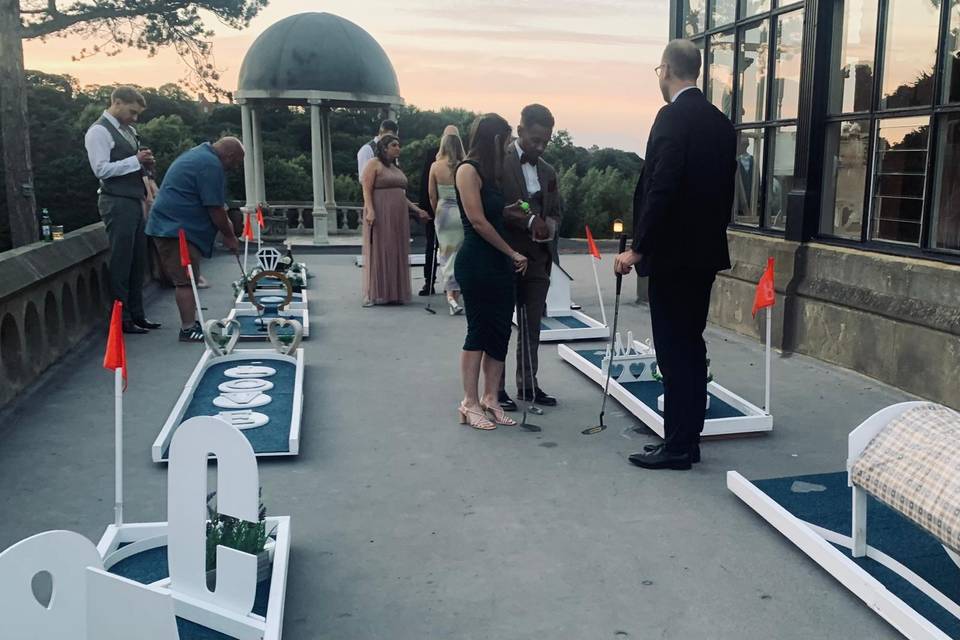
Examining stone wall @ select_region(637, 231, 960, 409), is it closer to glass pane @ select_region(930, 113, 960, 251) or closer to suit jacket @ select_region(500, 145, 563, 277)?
glass pane @ select_region(930, 113, 960, 251)

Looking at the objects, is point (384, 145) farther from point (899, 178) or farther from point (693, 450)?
point (693, 450)

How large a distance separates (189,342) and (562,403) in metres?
3.55

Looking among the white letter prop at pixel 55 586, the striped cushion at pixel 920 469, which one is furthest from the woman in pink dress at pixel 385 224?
the white letter prop at pixel 55 586

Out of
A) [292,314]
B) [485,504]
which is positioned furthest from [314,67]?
[485,504]

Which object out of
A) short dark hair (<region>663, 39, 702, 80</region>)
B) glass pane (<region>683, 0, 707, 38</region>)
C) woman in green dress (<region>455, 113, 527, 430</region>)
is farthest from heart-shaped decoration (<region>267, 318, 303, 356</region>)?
glass pane (<region>683, 0, 707, 38</region>)

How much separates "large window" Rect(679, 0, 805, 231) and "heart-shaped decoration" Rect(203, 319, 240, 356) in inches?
192

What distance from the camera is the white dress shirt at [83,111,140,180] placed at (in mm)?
7176

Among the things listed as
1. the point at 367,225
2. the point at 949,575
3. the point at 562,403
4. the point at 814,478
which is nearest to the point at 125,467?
the point at 562,403

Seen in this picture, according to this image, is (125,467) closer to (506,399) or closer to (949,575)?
(506,399)

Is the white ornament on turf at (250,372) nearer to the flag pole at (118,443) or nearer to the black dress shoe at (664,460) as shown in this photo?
the flag pole at (118,443)

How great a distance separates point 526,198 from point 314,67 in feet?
39.7

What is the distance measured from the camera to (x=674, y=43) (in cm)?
423

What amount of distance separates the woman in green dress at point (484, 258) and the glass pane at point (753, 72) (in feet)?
12.7

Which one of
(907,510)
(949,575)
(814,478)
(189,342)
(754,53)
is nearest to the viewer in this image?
(907,510)
